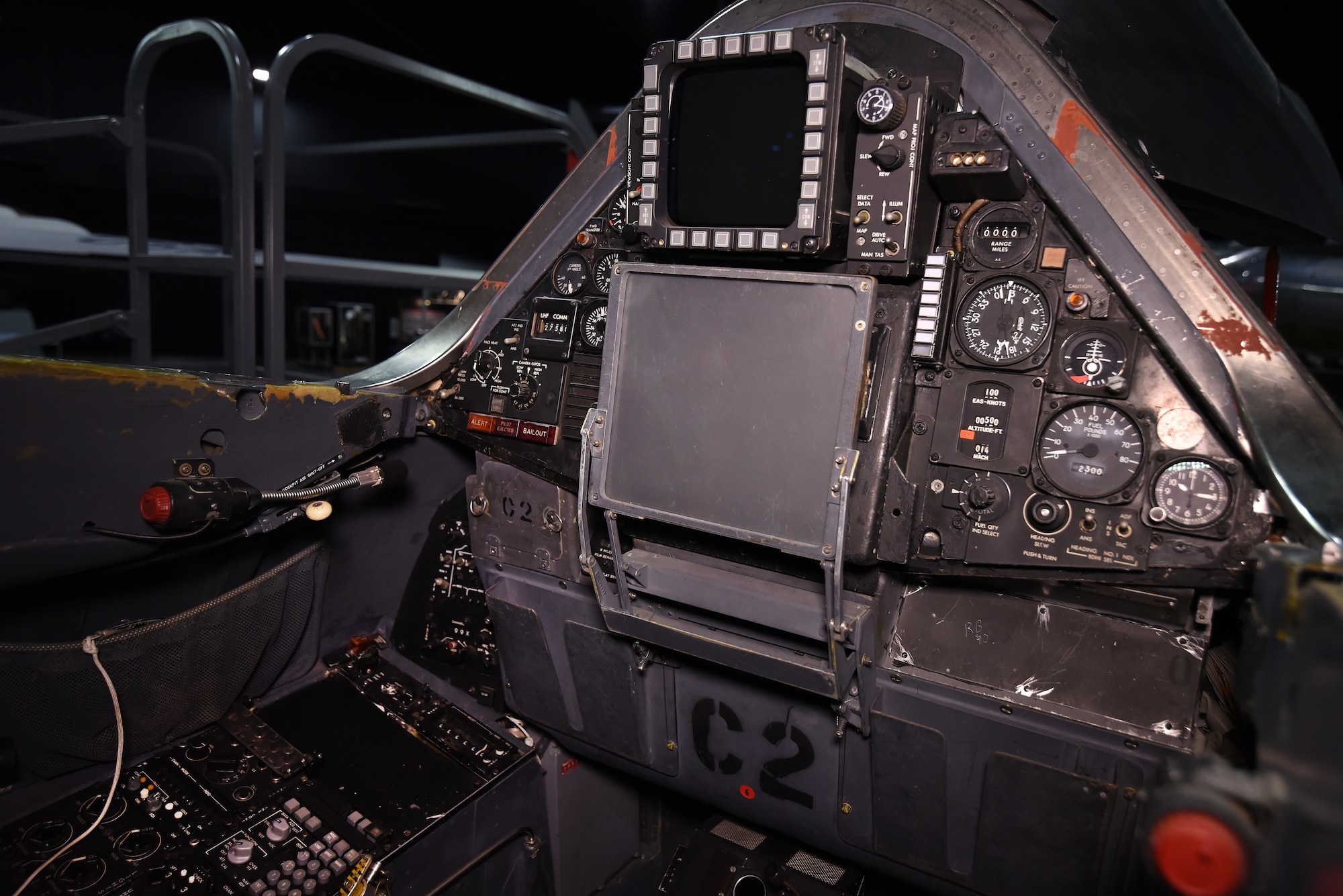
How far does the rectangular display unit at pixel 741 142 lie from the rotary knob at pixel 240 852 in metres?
1.60

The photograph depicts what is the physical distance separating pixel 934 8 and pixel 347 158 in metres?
5.66

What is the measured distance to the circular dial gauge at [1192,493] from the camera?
1.36m

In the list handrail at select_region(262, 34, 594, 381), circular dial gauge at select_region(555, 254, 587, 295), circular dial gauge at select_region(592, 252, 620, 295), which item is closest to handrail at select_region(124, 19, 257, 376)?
handrail at select_region(262, 34, 594, 381)

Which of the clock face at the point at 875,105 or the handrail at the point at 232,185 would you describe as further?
the handrail at the point at 232,185

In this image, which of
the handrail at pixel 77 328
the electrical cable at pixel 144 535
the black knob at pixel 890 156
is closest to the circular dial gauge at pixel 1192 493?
the black knob at pixel 890 156

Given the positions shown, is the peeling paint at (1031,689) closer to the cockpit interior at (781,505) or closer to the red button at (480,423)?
the cockpit interior at (781,505)

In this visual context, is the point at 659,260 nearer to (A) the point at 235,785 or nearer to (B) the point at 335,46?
(A) the point at 235,785

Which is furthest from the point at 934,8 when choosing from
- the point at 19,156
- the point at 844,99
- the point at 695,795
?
the point at 19,156

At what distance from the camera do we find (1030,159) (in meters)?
Result: 1.52

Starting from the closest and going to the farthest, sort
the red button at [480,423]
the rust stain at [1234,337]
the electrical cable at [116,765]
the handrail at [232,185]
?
1. the rust stain at [1234,337]
2. the electrical cable at [116,765]
3. the red button at [480,423]
4. the handrail at [232,185]

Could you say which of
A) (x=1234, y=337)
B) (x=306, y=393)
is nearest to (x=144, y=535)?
(x=306, y=393)

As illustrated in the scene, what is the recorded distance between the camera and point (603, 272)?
6.84ft

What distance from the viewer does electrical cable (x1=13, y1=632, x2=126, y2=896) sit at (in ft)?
5.56

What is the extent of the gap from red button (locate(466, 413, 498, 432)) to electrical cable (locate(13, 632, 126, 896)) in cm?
96
